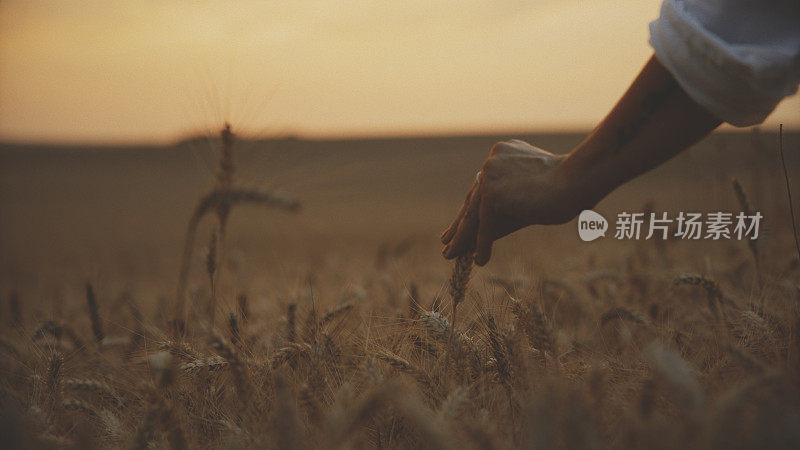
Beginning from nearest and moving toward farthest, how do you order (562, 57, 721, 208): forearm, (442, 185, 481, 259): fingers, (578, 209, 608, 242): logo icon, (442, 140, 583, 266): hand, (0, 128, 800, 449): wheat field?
(0, 128, 800, 449): wheat field < (562, 57, 721, 208): forearm < (442, 140, 583, 266): hand < (442, 185, 481, 259): fingers < (578, 209, 608, 242): logo icon

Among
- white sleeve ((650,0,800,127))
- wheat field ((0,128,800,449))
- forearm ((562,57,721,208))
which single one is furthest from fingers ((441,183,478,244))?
white sleeve ((650,0,800,127))

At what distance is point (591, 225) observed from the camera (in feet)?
7.26

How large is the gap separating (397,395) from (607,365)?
84 cm

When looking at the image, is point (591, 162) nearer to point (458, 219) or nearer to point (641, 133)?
point (641, 133)

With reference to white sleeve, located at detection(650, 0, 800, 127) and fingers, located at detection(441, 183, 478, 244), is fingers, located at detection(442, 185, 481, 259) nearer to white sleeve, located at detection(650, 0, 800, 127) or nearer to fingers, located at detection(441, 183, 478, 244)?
fingers, located at detection(441, 183, 478, 244)

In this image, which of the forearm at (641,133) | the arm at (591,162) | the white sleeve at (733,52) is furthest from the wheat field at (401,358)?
the white sleeve at (733,52)

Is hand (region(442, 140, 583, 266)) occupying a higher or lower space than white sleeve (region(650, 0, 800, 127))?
lower

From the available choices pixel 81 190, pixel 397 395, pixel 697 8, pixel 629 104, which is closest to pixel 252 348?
pixel 397 395

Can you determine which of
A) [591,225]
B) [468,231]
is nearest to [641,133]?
[468,231]

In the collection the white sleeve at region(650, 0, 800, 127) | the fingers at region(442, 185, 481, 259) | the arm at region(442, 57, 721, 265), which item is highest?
the white sleeve at region(650, 0, 800, 127)

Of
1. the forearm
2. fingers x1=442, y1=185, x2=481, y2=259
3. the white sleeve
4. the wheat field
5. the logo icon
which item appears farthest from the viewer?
the logo icon

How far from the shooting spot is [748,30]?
1169 millimetres

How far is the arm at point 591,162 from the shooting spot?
4.09 feet

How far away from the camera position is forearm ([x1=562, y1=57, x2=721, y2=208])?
4.07 ft
